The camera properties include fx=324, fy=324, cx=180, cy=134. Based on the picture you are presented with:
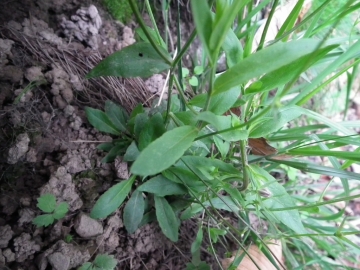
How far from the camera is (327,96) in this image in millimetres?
1451

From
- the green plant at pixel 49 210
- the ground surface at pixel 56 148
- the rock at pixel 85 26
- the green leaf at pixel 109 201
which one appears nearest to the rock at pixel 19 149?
the ground surface at pixel 56 148

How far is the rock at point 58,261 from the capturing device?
0.64 m

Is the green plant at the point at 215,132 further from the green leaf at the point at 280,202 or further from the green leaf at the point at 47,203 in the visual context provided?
the green leaf at the point at 47,203

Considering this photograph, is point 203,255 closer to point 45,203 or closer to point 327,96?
point 45,203

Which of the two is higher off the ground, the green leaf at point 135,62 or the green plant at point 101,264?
the green leaf at point 135,62

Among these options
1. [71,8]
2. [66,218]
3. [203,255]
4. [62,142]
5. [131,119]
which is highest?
[71,8]

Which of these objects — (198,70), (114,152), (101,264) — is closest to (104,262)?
(101,264)

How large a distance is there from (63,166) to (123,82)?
278 mm

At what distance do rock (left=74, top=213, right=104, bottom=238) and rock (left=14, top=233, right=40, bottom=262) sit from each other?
9 cm

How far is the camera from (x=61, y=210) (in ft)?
2.21

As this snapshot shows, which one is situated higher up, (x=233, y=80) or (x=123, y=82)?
(x=233, y=80)

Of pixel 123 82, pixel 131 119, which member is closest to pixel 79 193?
pixel 131 119

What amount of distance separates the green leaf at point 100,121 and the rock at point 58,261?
0.27m

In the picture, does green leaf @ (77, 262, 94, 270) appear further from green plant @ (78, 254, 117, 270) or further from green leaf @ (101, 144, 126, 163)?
green leaf @ (101, 144, 126, 163)
